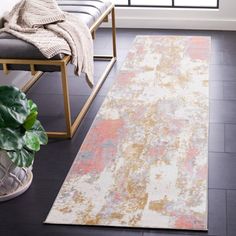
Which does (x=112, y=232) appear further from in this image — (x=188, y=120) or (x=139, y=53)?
(x=139, y=53)

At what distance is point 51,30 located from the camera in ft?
10.5

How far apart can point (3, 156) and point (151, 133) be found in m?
0.99

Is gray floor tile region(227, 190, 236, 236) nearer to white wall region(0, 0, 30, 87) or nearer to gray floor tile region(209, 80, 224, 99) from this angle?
gray floor tile region(209, 80, 224, 99)

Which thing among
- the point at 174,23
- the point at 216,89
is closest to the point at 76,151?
the point at 216,89

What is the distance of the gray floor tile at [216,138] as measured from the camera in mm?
2855

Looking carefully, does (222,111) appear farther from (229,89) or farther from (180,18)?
(180,18)

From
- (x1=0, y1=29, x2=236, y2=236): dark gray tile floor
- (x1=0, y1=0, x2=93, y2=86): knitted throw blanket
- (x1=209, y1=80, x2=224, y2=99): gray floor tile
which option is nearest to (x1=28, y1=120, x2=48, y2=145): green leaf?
(x1=0, y1=29, x2=236, y2=236): dark gray tile floor

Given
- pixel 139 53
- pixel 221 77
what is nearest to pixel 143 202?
pixel 221 77

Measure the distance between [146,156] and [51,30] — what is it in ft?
3.41

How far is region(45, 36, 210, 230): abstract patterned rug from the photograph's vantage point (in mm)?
2336

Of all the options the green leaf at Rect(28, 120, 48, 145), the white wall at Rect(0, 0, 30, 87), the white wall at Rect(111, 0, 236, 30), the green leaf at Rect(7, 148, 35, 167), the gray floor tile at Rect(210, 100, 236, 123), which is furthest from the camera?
the white wall at Rect(111, 0, 236, 30)

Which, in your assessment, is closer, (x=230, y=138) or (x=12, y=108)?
(x=12, y=108)

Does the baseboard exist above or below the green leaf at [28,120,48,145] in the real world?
below

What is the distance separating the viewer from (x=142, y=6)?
515 cm
